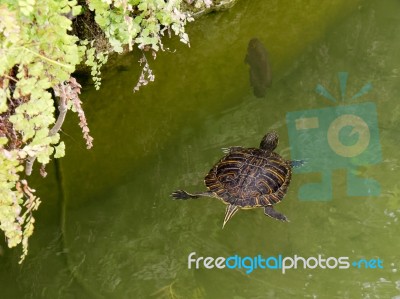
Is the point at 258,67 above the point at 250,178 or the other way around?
above

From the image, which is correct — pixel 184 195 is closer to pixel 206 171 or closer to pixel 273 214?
pixel 206 171

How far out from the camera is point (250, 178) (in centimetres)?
421

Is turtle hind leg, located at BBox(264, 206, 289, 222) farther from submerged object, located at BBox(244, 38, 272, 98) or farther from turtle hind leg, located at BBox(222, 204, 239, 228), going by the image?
submerged object, located at BBox(244, 38, 272, 98)

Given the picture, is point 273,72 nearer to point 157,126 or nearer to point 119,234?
point 157,126

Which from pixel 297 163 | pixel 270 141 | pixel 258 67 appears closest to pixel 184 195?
pixel 270 141

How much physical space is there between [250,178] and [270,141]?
20.7 inches

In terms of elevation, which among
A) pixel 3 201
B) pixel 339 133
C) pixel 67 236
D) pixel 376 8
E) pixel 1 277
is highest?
pixel 376 8

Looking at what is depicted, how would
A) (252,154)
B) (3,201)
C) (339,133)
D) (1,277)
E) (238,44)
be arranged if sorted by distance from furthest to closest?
(238,44) < (339,133) < (252,154) < (1,277) < (3,201)

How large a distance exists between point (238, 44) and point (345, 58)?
1.26 metres

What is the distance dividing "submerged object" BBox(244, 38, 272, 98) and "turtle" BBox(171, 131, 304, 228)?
0.87 m

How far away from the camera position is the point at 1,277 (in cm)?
394

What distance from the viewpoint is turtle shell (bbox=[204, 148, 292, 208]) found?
4.12 meters

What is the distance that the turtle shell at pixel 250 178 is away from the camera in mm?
4125

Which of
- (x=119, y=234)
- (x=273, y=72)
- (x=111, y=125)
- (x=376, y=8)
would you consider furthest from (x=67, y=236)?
(x=376, y=8)
